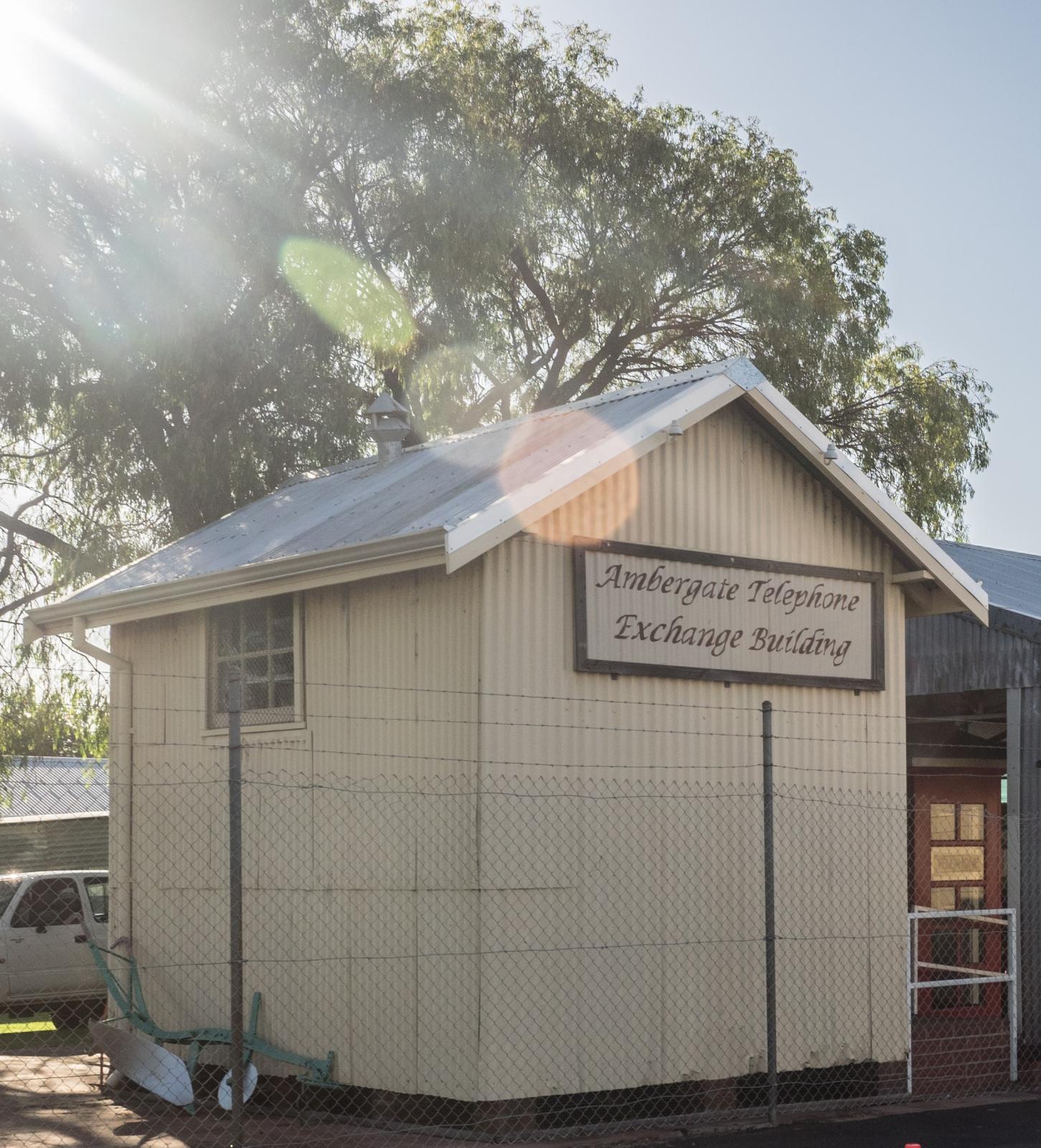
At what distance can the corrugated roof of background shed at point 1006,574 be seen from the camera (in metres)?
15.0

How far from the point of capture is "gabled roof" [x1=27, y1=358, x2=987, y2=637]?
10328 mm

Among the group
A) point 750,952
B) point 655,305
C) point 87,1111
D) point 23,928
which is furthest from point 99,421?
point 750,952

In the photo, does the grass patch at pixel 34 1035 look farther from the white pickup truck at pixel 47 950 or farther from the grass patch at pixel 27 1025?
the white pickup truck at pixel 47 950

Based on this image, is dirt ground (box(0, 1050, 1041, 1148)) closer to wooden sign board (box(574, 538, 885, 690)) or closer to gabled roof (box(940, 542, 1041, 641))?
wooden sign board (box(574, 538, 885, 690))

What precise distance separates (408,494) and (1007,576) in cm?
790

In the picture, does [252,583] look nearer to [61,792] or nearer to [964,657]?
[964,657]

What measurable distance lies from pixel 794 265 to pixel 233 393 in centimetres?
1028

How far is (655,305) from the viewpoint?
26.7 metres

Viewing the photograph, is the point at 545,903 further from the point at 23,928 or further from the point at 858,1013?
the point at 23,928

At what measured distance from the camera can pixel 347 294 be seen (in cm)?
2270

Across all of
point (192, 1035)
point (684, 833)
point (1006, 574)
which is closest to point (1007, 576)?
point (1006, 574)

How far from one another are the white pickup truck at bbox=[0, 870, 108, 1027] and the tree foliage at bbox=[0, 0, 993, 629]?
419cm

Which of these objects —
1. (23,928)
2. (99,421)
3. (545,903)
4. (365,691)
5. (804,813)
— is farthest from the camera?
(99,421)

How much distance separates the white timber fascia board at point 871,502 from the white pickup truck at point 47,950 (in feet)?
33.9
